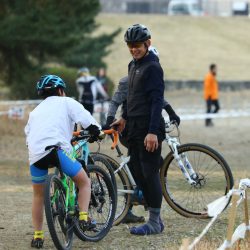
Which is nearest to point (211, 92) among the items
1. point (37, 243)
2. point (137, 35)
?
point (137, 35)

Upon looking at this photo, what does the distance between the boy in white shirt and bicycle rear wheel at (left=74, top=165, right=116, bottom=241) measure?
0.36m

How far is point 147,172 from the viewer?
9461 mm

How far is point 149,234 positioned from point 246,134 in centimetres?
1690

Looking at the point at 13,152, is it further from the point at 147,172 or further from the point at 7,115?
the point at 147,172

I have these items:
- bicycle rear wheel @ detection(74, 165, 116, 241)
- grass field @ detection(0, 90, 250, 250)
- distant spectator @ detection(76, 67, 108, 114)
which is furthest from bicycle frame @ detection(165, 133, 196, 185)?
distant spectator @ detection(76, 67, 108, 114)

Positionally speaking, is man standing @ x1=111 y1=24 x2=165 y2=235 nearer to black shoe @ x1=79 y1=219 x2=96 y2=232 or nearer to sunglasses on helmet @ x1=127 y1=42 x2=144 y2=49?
sunglasses on helmet @ x1=127 y1=42 x2=144 y2=49

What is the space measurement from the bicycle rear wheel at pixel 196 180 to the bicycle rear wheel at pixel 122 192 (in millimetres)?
393

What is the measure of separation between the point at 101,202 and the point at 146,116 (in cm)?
86

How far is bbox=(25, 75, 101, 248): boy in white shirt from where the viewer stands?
861 centimetres

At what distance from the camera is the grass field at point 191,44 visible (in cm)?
6209

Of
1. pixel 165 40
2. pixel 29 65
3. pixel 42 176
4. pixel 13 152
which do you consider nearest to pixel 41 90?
pixel 42 176

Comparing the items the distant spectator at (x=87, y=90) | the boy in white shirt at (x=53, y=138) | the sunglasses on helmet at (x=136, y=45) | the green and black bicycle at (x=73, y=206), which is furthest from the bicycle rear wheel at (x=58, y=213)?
the distant spectator at (x=87, y=90)

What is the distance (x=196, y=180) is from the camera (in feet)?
33.2

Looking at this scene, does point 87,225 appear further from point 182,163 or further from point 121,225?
point 182,163
